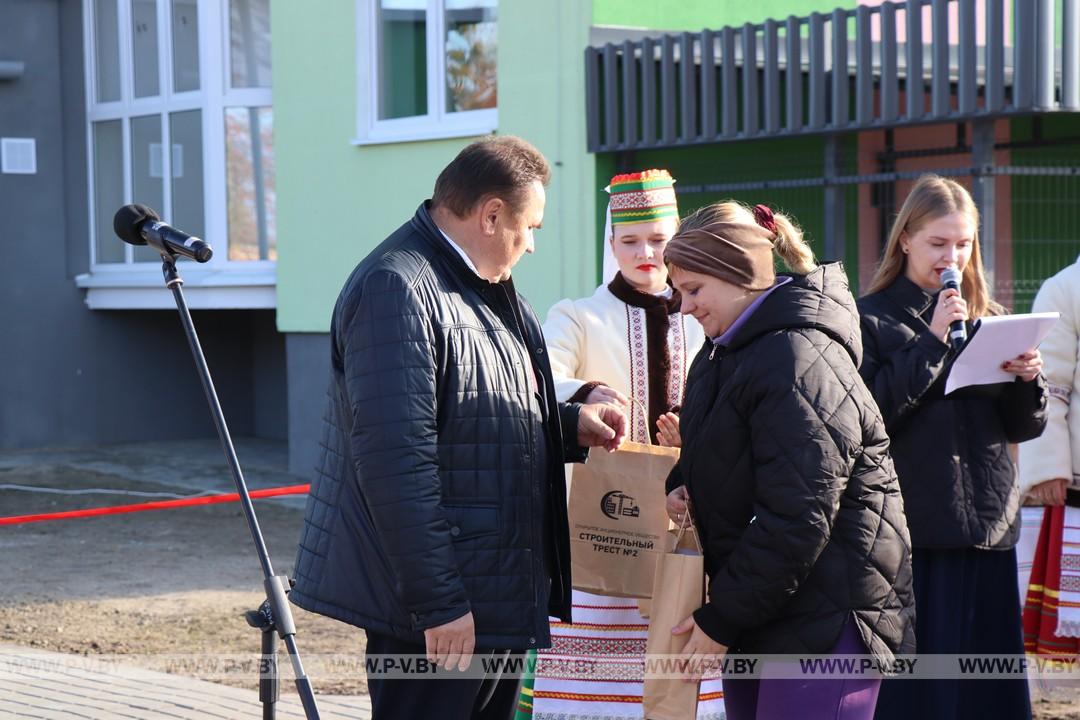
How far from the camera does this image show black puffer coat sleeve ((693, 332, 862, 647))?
3031 mm

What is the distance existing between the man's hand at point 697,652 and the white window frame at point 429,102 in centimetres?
775

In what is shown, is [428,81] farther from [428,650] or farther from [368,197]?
[428,650]

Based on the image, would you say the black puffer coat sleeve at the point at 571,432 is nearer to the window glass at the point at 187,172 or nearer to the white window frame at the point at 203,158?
the white window frame at the point at 203,158

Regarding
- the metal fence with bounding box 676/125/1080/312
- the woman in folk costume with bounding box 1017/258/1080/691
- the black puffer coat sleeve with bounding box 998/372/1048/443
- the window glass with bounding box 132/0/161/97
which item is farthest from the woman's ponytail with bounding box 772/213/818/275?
the window glass with bounding box 132/0/161/97

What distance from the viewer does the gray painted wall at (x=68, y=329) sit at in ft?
46.9

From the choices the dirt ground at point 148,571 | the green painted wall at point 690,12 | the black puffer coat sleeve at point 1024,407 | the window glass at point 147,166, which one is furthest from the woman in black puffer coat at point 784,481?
the window glass at point 147,166

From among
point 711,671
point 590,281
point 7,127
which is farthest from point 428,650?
point 7,127

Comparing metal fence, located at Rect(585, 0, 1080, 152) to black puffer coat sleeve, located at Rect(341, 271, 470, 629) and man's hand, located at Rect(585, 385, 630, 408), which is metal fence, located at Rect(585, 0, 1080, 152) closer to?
man's hand, located at Rect(585, 385, 630, 408)

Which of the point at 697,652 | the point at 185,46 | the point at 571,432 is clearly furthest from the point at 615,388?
the point at 185,46

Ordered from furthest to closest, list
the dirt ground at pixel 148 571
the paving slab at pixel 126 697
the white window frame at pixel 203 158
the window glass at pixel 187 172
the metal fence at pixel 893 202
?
the window glass at pixel 187 172 < the white window frame at pixel 203 158 < the metal fence at pixel 893 202 < the dirt ground at pixel 148 571 < the paving slab at pixel 126 697

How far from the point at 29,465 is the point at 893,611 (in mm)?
11684

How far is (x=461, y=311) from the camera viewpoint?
3.28 meters

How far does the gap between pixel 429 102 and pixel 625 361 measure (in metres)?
7.23

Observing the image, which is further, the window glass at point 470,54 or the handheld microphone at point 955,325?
the window glass at point 470,54
